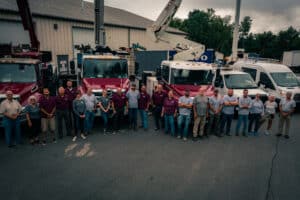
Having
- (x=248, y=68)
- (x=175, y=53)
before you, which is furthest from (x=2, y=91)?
(x=248, y=68)

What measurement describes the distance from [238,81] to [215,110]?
13.6 ft

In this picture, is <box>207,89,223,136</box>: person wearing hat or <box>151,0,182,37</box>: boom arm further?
<box>151,0,182,37</box>: boom arm

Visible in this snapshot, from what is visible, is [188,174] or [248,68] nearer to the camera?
[188,174]

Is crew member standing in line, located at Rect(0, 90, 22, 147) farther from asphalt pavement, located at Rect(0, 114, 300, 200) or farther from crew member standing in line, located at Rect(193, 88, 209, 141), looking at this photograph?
crew member standing in line, located at Rect(193, 88, 209, 141)

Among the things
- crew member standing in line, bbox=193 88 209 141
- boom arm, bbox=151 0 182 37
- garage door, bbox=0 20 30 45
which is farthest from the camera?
garage door, bbox=0 20 30 45

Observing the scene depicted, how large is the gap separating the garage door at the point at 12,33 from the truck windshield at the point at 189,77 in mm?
13877

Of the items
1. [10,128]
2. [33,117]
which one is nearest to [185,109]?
[33,117]

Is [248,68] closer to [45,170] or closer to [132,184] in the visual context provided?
[132,184]

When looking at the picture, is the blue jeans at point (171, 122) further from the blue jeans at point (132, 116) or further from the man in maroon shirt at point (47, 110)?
the man in maroon shirt at point (47, 110)

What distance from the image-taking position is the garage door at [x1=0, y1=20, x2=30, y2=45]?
16.5 meters

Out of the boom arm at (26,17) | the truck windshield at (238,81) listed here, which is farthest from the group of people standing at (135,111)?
the boom arm at (26,17)

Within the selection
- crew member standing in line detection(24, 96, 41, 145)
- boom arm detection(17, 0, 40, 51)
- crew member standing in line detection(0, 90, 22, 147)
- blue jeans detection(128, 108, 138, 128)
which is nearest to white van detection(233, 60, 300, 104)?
blue jeans detection(128, 108, 138, 128)

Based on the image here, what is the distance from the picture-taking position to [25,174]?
18.6 feet

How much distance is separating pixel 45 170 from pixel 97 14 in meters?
10.3
